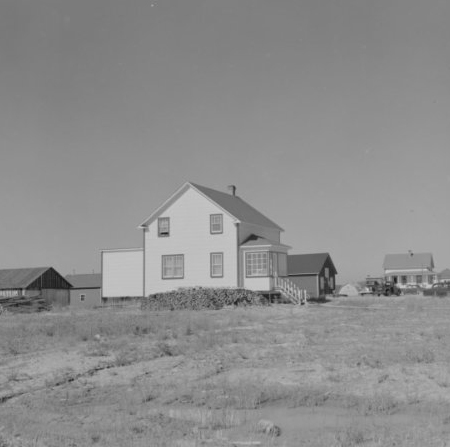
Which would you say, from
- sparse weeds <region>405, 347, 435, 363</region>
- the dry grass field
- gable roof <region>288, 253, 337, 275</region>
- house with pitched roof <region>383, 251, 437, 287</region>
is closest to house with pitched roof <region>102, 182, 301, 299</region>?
the dry grass field

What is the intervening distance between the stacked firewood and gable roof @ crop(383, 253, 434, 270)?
2665 inches

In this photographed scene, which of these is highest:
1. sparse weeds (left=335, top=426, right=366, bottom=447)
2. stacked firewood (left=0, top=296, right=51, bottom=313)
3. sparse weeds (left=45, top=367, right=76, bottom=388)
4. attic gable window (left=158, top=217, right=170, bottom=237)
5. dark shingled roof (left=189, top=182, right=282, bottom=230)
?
dark shingled roof (left=189, top=182, right=282, bottom=230)

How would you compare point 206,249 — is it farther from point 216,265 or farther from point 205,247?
point 216,265

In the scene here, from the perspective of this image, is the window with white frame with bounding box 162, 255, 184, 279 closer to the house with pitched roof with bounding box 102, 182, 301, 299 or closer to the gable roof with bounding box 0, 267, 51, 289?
the house with pitched roof with bounding box 102, 182, 301, 299

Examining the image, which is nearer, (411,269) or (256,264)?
(256,264)

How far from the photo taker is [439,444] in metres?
6.99

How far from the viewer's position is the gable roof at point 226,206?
1563 inches

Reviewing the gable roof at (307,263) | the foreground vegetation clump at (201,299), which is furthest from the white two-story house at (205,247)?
the gable roof at (307,263)

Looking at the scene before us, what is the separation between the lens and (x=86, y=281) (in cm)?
7494

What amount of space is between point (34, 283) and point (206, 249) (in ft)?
96.0

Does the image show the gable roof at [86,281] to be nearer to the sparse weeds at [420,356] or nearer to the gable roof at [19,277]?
the gable roof at [19,277]

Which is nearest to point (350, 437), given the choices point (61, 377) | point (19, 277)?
point (61, 377)

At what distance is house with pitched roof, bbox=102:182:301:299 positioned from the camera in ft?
126

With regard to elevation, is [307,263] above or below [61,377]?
above
